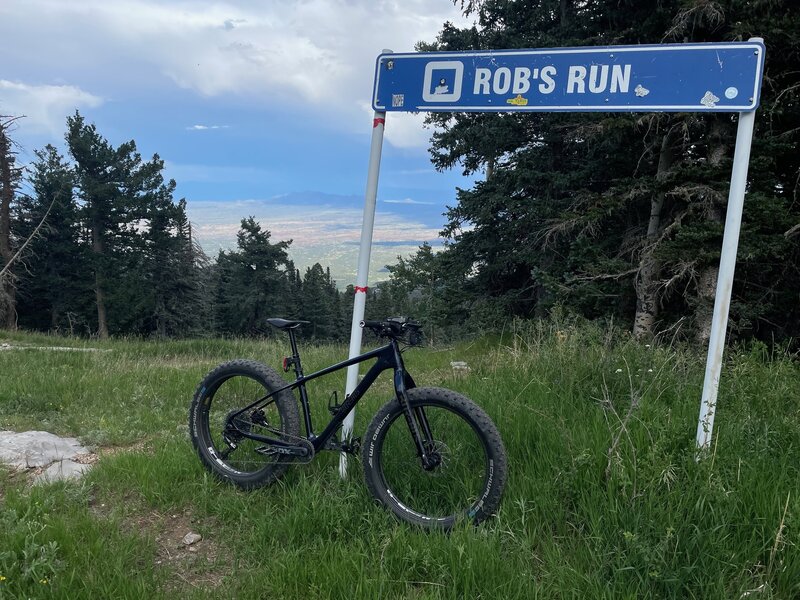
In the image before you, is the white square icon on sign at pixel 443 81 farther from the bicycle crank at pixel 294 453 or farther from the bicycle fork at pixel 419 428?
the bicycle crank at pixel 294 453

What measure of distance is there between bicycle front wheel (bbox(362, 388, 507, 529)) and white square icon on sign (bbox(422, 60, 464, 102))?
194 centimetres

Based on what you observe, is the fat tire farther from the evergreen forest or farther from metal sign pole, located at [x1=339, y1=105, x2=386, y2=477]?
the evergreen forest

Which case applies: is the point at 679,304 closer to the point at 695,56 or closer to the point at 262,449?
the point at 695,56

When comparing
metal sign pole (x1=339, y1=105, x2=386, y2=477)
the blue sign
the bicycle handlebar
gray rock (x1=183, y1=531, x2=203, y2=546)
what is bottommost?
gray rock (x1=183, y1=531, x2=203, y2=546)

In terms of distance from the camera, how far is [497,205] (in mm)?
15383

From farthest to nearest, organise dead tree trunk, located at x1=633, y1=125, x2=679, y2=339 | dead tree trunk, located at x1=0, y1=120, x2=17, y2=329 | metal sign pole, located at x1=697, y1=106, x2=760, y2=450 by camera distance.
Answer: dead tree trunk, located at x1=0, y1=120, x2=17, y2=329 < dead tree trunk, located at x1=633, y1=125, x2=679, y2=339 < metal sign pole, located at x1=697, y1=106, x2=760, y2=450

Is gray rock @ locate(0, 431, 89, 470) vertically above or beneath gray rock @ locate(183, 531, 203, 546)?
beneath

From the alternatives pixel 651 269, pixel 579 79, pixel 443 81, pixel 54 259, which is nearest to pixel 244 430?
pixel 443 81

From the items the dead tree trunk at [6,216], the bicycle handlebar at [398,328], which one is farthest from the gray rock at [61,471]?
the dead tree trunk at [6,216]

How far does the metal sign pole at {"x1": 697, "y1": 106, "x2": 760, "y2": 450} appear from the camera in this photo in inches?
117

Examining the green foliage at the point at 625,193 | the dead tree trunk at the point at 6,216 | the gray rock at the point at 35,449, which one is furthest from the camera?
the dead tree trunk at the point at 6,216

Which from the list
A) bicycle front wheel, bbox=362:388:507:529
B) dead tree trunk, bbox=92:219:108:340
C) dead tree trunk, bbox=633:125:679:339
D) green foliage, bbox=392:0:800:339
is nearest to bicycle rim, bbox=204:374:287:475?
bicycle front wheel, bbox=362:388:507:529

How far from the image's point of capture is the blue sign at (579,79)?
2.90 metres

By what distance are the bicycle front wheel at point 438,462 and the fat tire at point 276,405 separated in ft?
2.21
